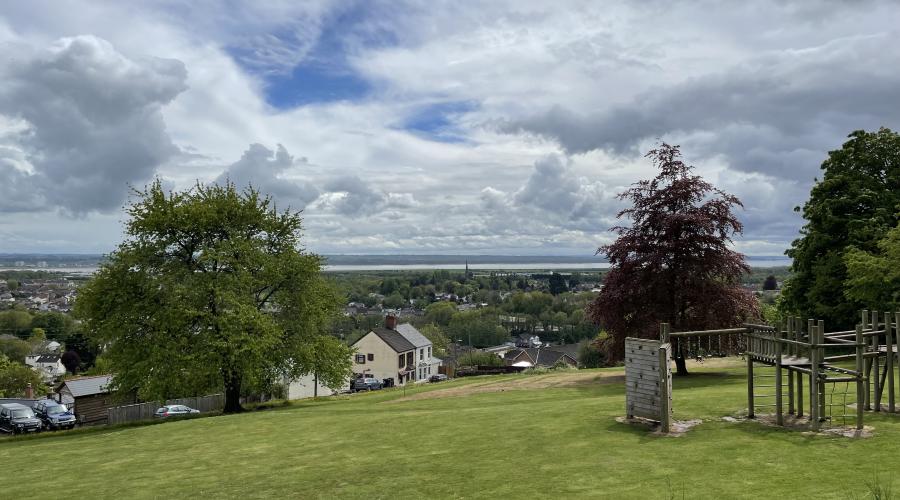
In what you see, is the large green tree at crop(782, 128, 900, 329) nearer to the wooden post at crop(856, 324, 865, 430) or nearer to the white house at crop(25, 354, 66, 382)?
the wooden post at crop(856, 324, 865, 430)

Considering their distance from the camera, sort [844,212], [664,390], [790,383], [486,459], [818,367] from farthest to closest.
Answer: [844,212] < [790,383] < [664,390] < [486,459] < [818,367]

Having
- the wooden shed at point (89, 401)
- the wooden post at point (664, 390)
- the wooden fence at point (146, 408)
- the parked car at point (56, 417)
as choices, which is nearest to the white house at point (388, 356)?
the wooden shed at point (89, 401)

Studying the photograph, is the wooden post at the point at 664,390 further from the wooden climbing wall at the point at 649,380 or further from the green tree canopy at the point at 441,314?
the green tree canopy at the point at 441,314

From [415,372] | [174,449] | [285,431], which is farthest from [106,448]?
[415,372]

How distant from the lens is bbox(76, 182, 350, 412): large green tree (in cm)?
2909

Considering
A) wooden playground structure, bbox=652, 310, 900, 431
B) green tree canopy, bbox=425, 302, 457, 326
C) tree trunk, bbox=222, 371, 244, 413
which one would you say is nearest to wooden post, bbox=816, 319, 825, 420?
wooden playground structure, bbox=652, 310, 900, 431

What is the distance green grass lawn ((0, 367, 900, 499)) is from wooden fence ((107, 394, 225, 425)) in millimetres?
14325

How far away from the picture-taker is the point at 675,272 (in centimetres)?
2797

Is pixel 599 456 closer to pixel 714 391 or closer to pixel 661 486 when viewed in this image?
pixel 661 486

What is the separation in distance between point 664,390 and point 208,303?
2375cm

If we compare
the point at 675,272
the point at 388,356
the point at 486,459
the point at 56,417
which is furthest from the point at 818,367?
the point at 388,356

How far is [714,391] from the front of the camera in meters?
20.9

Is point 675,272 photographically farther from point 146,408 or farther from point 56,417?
point 56,417

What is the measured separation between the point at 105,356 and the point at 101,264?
4.71 meters
